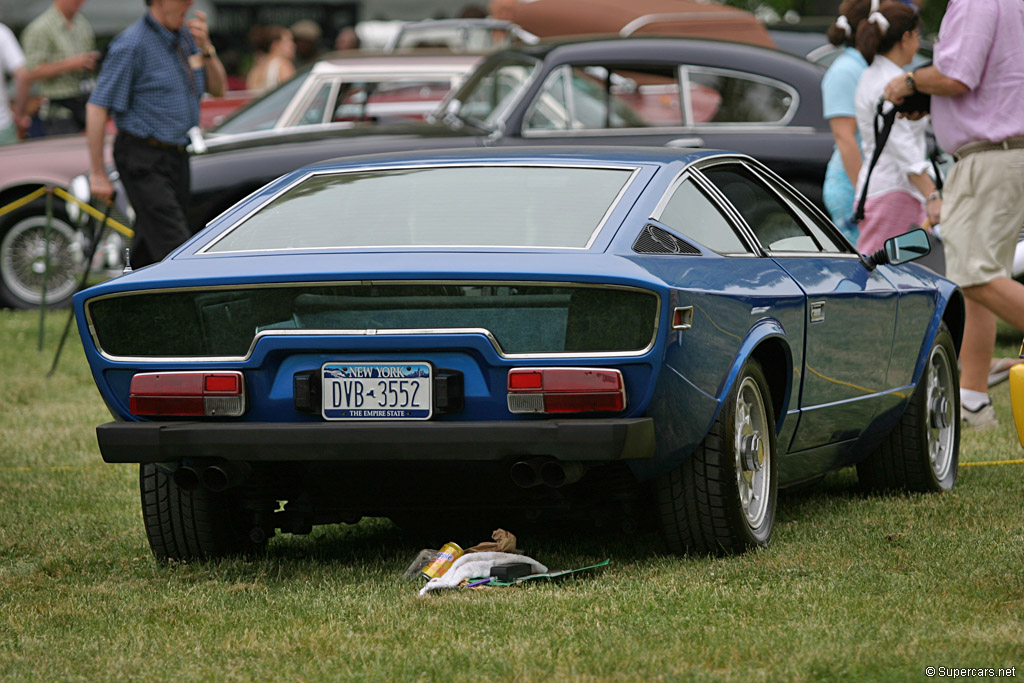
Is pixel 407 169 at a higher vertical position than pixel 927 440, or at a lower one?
higher

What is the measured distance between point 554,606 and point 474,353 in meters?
0.67

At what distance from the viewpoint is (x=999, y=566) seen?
4480 millimetres

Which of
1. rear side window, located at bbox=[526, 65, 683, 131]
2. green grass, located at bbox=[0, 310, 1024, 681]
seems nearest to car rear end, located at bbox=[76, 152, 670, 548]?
green grass, located at bbox=[0, 310, 1024, 681]

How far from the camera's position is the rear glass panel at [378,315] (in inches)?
163

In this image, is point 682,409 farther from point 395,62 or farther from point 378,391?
point 395,62

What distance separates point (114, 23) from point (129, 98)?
1415cm

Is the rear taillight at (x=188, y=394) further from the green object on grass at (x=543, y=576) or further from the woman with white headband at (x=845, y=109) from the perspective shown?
the woman with white headband at (x=845, y=109)

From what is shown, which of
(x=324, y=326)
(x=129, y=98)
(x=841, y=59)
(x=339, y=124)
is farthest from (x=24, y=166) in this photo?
(x=324, y=326)

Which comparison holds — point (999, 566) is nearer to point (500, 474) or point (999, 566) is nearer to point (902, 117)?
point (500, 474)

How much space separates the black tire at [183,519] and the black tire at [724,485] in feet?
4.31

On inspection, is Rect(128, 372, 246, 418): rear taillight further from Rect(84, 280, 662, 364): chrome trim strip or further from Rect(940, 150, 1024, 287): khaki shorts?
Rect(940, 150, 1024, 287): khaki shorts

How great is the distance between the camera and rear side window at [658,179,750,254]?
4.75m

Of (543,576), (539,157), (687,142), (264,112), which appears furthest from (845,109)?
(264,112)

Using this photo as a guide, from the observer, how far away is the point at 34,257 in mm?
12461
